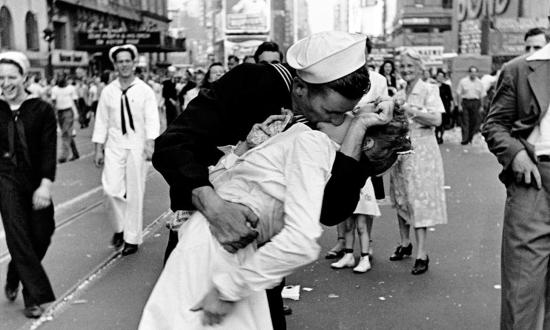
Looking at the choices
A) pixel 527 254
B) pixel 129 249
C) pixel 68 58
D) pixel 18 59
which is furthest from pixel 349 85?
pixel 68 58

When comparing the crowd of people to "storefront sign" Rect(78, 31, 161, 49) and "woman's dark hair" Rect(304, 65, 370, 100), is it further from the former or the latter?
"storefront sign" Rect(78, 31, 161, 49)

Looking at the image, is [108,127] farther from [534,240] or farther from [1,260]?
[534,240]

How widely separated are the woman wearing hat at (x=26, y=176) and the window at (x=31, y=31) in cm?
4205

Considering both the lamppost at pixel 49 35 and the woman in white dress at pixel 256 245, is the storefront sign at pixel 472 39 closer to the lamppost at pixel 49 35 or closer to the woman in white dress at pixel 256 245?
the lamppost at pixel 49 35

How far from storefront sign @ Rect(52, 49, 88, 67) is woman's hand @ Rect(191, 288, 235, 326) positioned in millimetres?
43980

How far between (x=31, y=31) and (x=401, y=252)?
42.9 meters

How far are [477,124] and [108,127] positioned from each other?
43.2 ft

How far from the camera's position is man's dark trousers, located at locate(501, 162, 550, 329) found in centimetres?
389

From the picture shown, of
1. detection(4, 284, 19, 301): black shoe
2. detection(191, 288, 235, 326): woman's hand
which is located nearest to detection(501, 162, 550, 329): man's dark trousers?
detection(191, 288, 235, 326): woman's hand

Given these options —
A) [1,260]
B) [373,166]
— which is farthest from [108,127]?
[373,166]

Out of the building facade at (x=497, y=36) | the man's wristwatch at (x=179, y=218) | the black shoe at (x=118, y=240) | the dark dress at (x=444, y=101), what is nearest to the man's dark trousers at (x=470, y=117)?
the dark dress at (x=444, y=101)

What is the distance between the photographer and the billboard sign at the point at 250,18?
129125mm

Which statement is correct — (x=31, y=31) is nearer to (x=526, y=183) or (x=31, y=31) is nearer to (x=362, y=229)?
(x=362, y=229)

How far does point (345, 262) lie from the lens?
23.2 feet
